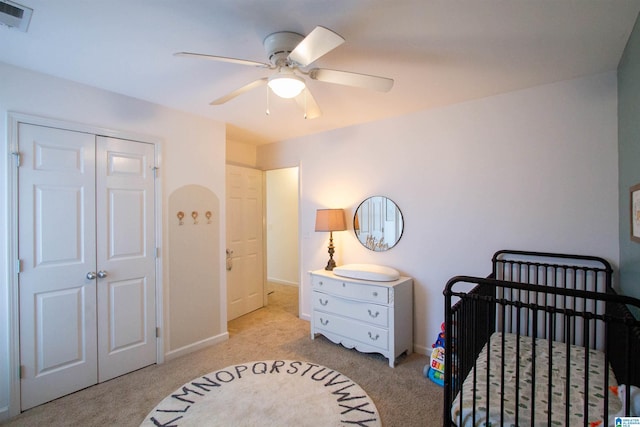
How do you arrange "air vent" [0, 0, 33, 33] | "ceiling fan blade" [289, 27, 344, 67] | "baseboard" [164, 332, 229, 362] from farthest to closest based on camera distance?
"baseboard" [164, 332, 229, 362] → "air vent" [0, 0, 33, 33] → "ceiling fan blade" [289, 27, 344, 67]

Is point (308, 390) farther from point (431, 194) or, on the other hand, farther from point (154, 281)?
point (431, 194)

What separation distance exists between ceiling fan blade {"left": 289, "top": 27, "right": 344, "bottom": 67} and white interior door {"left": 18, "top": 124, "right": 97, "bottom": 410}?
202 cm

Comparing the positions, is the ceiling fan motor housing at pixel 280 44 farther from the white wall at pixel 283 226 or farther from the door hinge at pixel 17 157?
the white wall at pixel 283 226

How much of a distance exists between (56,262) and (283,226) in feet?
12.5

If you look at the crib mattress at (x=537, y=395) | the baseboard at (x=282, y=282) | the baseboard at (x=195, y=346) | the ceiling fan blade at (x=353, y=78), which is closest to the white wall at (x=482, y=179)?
the crib mattress at (x=537, y=395)

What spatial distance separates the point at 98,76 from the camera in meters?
2.25

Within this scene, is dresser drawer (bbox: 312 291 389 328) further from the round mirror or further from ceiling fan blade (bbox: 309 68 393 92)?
ceiling fan blade (bbox: 309 68 393 92)

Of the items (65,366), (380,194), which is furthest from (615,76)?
(65,366)

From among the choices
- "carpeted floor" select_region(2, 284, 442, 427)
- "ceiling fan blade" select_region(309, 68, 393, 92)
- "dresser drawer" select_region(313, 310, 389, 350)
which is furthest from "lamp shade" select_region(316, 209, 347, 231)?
"ceiling fan blade" select_region(309, 68, 393, 92)

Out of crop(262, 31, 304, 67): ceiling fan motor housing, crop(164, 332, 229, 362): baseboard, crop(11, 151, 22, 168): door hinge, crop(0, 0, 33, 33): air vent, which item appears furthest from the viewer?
crop(164, 332, 229, 362): baseboard

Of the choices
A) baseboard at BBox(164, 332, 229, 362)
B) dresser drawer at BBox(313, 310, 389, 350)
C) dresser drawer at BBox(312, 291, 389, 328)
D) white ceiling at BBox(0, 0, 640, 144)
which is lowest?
baseboard at BBox(164, 332, 229, 362)

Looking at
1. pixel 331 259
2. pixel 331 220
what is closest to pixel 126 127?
pixel 331 220

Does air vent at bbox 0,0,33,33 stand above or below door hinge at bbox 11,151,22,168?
above

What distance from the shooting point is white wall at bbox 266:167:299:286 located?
5.73 meters
